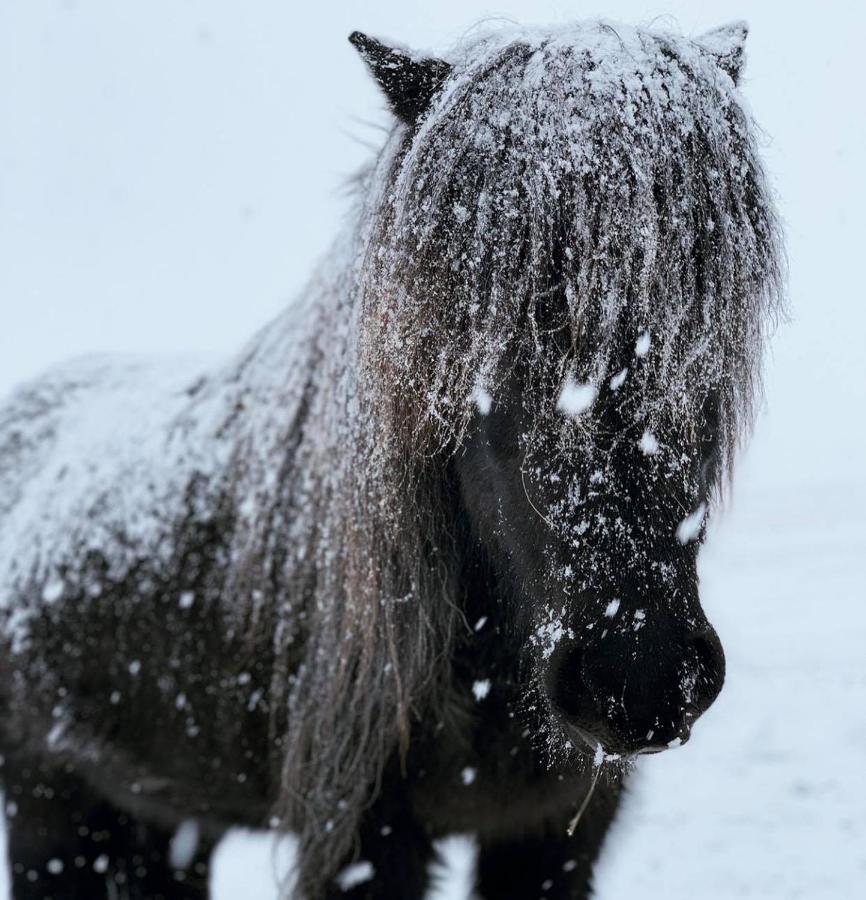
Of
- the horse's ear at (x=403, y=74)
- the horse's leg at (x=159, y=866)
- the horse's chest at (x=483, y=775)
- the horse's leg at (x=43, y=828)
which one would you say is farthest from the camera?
the horse's leg at (x=159, y=866)

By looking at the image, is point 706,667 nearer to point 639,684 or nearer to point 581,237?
point 639,684

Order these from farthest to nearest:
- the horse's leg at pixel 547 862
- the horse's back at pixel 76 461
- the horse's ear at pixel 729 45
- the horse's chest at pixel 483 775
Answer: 1. the horse's back at pixel 76 461
2. the horse's leg at pixel 547 862
3. the horse's chest at pixel 483 775
4. the horse's ear at pixel 729 45

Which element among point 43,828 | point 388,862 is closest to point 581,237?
point 388,862

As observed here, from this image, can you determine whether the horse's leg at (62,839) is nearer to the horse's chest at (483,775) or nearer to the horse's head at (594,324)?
the horse's chest at (483,775)

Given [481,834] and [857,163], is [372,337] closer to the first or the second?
[481,834]

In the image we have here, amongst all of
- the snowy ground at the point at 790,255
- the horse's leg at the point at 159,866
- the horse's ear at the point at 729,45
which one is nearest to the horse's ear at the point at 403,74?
the snowy ground at the point at 790,255

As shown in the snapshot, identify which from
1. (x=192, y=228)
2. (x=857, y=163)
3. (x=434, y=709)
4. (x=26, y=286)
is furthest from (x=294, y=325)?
(x=192, y=228)

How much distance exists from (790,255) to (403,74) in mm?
697

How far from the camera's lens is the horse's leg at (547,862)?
5.89ft

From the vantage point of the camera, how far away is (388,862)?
1721 mm

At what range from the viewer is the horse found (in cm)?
110

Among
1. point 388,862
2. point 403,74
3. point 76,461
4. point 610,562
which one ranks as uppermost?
point 403,74

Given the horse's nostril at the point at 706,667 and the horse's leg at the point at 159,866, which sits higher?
the horse's nostril at the point at 706,667

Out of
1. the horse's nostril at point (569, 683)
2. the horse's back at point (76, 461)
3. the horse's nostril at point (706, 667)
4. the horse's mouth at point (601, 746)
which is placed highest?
the horse's back at point (76, 461)
